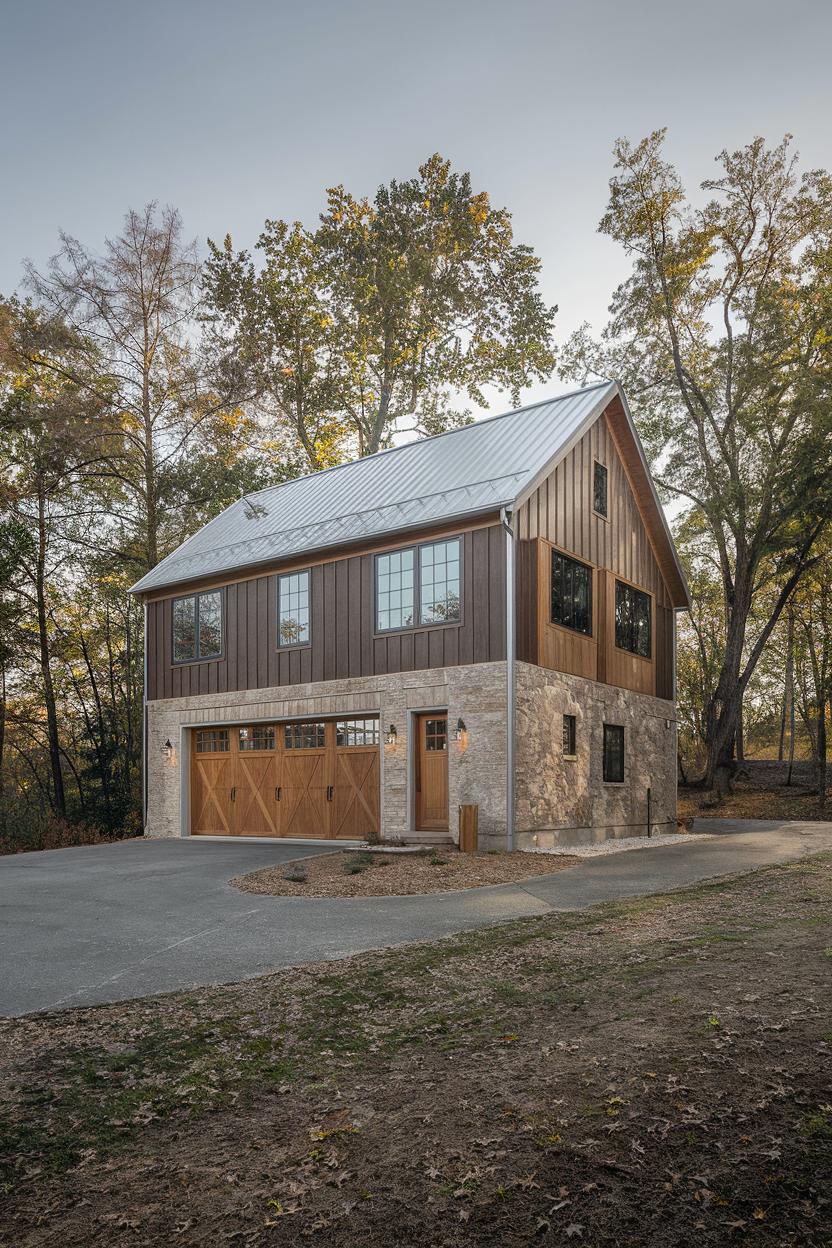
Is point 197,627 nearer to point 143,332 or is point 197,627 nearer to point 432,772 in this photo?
point 432,772

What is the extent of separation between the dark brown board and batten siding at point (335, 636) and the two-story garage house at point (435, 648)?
1.7 inches

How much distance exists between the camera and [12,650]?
24797mm

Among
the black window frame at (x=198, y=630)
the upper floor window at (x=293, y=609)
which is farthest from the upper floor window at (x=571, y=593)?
the black window frame at (x=198, y=630)

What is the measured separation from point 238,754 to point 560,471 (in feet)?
29.9

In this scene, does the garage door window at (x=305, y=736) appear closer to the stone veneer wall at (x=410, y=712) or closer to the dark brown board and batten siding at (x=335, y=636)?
the stone veneer wall at (x=410, y=712)

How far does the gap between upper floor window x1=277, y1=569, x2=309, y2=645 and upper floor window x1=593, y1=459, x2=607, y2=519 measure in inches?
235

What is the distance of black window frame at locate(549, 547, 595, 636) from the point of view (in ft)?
53.1

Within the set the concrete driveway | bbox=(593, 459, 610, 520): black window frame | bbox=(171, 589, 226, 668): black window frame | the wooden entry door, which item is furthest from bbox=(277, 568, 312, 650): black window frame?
bbox=(593, 459, 610, 520): black window frame

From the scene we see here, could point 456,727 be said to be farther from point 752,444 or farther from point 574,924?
point 752,444

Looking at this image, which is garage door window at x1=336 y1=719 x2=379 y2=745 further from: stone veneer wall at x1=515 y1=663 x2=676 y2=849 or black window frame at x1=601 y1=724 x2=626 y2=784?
black window frame at x1=601 y1=724 x2=626 y2=784

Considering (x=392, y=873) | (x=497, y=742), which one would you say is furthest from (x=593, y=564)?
(x=392, y=873)

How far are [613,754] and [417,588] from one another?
18.3 feet

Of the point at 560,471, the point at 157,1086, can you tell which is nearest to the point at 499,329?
the point at 560,471

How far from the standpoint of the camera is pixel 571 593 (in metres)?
17.1
